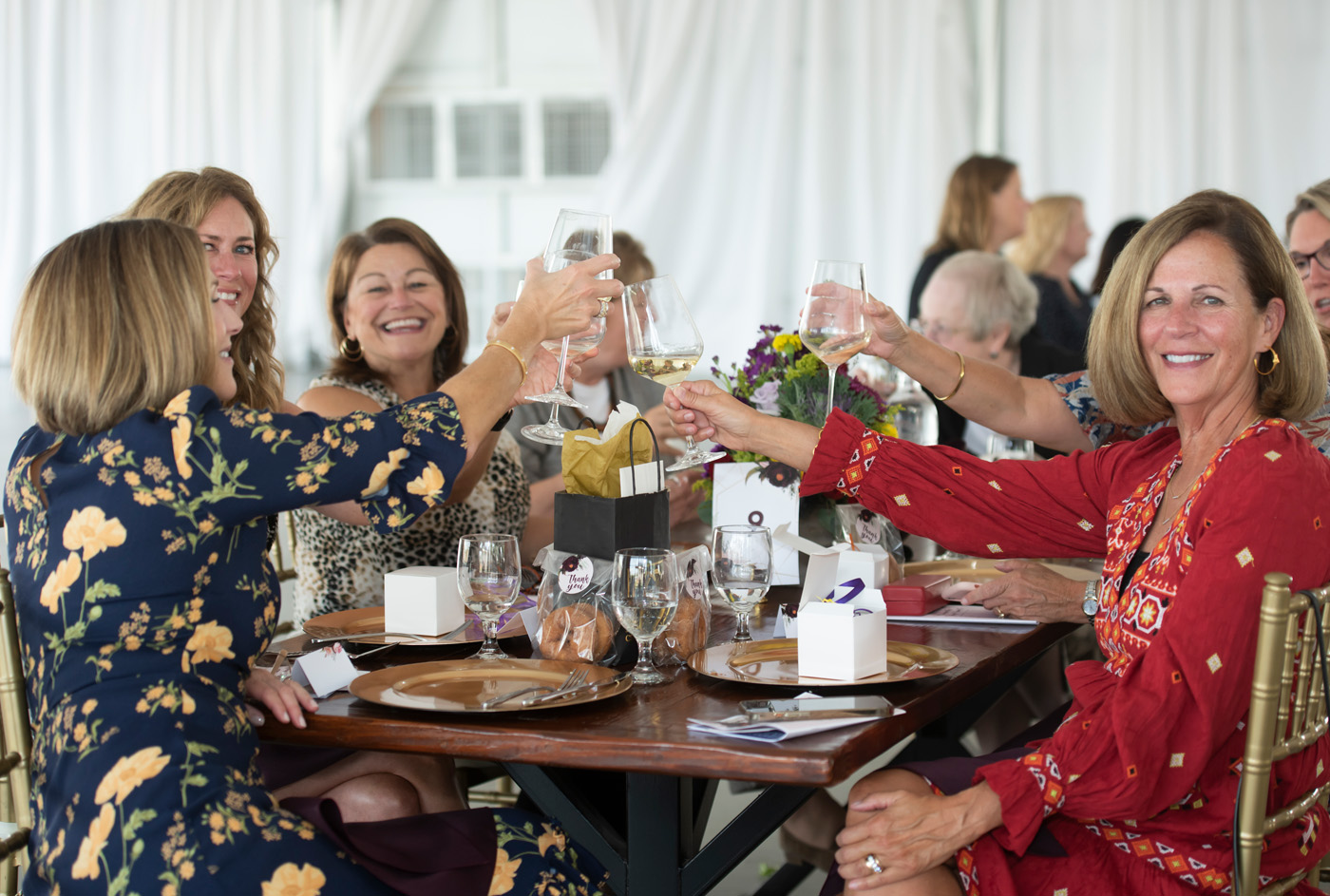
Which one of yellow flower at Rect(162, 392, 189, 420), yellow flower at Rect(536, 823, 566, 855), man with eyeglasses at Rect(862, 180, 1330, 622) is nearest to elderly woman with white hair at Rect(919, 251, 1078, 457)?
man with eyeglasses at Rect(862, 180, 1330, 622)

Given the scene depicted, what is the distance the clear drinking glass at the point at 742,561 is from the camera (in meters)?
1.66

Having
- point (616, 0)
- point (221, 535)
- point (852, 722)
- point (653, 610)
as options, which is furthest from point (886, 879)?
point (616, 0)

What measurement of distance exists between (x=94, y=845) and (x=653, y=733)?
0.61 meters

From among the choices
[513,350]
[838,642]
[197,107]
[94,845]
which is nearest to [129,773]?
[94,845]

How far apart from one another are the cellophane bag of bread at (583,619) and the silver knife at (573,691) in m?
0.12

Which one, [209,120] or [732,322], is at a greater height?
[209,120]

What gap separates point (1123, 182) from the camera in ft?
19.5

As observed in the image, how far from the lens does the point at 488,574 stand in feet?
5.56

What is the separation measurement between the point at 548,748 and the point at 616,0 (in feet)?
17.9

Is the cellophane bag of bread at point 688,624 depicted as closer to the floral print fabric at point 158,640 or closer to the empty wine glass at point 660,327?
the empty wine glass at point 660,327

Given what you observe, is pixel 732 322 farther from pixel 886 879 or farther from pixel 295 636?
pixel 886 879


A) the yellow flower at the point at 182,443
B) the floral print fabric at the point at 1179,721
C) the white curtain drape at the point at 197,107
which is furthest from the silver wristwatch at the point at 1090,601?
the white curtain drape at the point at 197,107

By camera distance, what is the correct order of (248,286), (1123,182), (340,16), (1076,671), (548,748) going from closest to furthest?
(548,748) → (1076,671) → (248,286) → (1123,182) → (340,16)

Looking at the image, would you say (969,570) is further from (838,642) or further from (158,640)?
(158,640)
